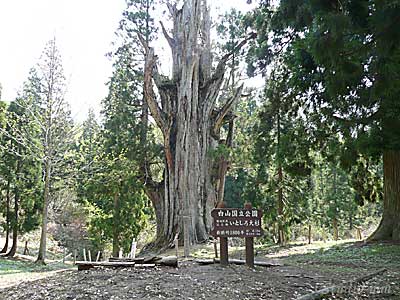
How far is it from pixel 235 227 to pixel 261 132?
249 inches

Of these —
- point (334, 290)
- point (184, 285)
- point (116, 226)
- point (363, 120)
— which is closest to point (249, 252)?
point (184, 285)

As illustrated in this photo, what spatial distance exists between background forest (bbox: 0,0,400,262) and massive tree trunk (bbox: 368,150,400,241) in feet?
0.15

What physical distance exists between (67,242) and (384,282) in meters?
22.5

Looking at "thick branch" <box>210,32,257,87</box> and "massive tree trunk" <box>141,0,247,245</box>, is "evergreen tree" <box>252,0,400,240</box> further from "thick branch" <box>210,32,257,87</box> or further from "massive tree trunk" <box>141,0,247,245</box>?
"massive tree trunk" <box>141,0,247,245</box>

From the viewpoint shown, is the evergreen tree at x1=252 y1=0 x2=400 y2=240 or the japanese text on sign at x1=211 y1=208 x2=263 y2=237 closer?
the evergreen tree at x1=252 y1=0 x2=400 y2=240

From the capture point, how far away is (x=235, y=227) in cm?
842

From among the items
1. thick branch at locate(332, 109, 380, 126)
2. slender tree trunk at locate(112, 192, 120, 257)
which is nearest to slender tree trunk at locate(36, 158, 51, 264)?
slender tree trunk at locate(112, 192, 120, 257)

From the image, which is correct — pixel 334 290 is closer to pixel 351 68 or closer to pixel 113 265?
pixel 351 68

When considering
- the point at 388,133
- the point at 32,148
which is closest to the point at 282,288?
the point at 388,133

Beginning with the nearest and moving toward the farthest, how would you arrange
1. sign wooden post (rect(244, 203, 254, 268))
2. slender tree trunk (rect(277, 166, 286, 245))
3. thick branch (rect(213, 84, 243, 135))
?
sign wooden post (rect(244, 203, 254, 268)) → slender tree trunk (rect(277, 166, 286, 245)) → thick branch (rect(213, 84, 243, 135))

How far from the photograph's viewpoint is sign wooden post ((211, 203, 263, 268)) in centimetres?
835

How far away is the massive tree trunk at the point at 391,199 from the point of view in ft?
39.1

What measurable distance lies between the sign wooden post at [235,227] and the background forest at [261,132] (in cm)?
293

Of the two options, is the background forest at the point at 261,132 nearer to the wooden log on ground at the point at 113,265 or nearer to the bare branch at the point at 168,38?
the bare branch at the point at 168,38
